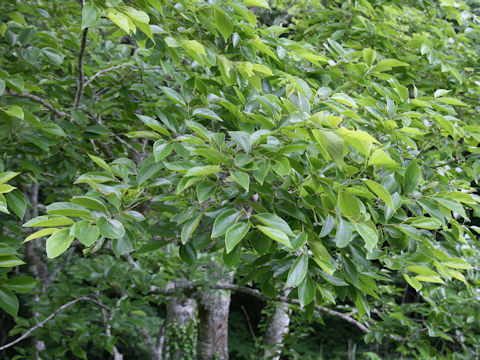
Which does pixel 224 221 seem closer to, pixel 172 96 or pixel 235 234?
pixel 235 234

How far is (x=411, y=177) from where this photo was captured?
125 centimetres

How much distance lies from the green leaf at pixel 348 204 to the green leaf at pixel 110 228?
547 millimetres

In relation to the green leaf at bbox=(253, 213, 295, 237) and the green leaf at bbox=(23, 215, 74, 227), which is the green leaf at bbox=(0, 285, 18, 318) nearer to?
the green leaf at bbox=(23, 215, 74, 227)

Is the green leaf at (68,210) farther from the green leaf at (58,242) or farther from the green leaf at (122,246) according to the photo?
the green leaf at (122,246)

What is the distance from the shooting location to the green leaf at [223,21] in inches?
49.3

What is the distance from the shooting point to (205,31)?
1509 mm

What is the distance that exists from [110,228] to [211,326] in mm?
2815

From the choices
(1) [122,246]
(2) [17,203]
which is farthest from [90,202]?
(2) [17,203]

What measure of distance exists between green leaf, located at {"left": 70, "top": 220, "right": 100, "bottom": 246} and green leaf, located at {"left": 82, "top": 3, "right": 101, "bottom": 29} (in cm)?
52

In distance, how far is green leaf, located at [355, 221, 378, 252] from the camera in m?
1.02

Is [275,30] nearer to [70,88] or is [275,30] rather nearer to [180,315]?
[70,88]

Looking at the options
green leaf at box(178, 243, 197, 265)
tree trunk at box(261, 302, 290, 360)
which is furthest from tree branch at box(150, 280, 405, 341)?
green leaf at box(178, 243, 197, 265)

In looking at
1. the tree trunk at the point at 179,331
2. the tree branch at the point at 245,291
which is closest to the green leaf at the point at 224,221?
the tree branch at the point at 245,291

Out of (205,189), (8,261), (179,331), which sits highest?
(205,189)
